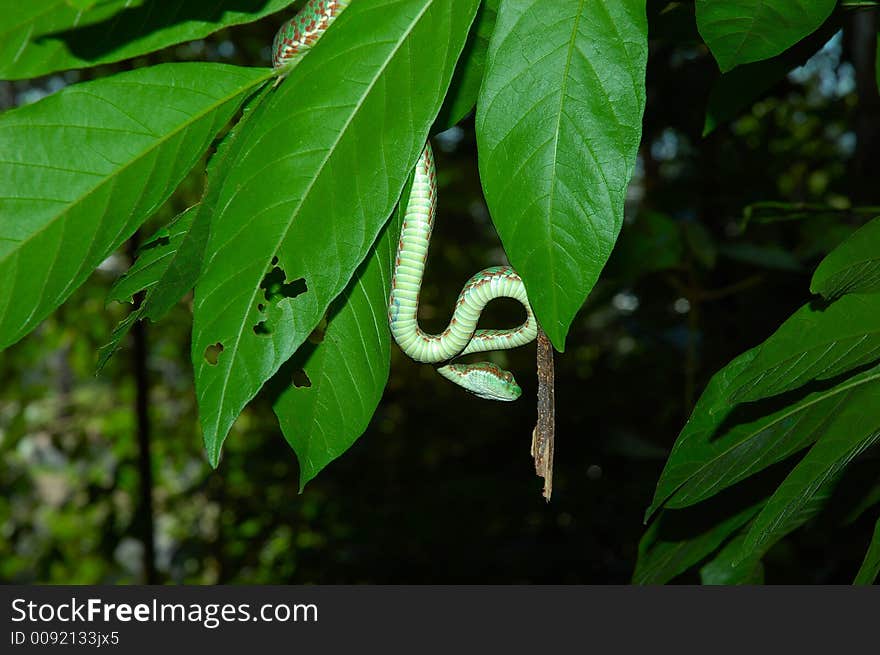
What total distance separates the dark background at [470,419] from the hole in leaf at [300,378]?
1.29 m

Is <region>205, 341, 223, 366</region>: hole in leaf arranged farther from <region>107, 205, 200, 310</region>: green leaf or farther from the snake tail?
the snake tail

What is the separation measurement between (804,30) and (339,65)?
1.20ft

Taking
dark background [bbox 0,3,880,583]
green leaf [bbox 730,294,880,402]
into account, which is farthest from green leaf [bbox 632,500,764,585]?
dark background [bbox 0,3,880,583]

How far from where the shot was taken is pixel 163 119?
70 cm

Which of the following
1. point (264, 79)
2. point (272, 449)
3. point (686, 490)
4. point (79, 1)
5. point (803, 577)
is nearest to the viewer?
point (79, 1)

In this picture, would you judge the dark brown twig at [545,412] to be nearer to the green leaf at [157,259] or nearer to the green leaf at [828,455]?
the green leaf at [828,455]

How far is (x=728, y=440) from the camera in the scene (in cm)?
89

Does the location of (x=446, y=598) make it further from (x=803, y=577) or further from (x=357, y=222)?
(x=803, y=577)

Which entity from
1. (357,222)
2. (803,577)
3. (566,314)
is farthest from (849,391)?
(803,577)

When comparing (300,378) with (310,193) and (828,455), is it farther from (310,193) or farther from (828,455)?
(828,455)

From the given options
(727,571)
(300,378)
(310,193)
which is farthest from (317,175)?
(727,571)

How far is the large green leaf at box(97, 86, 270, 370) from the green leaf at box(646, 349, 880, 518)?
525 mm

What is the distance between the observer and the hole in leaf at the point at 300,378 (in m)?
0.87

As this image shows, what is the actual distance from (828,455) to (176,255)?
631mm
